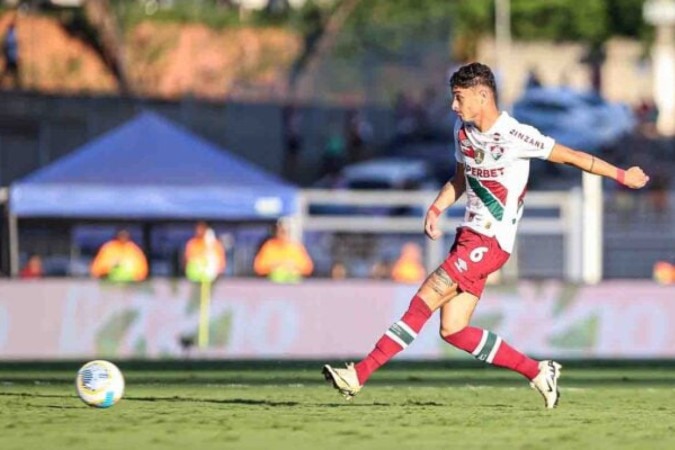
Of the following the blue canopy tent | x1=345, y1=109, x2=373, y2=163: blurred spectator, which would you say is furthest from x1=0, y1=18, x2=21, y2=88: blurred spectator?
the blue canopy tent

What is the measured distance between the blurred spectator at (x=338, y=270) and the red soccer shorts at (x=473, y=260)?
1792 cm

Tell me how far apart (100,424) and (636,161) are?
43012 mm

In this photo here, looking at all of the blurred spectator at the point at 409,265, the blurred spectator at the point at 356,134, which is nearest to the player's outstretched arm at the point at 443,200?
the blurred spectator at the point at 409,265

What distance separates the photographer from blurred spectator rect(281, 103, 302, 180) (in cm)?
4628

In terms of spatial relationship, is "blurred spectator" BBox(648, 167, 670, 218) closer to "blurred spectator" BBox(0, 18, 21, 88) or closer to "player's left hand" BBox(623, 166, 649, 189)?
"blurred spectator" BBox(0, 18, 21, 88)

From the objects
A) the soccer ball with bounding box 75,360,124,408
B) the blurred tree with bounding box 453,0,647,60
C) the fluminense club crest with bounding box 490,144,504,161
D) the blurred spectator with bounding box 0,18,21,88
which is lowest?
the soccer ball with bounding box 75,360,124,408

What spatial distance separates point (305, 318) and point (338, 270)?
6.53m

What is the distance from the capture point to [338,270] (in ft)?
102

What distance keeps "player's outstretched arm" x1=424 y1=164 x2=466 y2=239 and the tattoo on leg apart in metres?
0.26

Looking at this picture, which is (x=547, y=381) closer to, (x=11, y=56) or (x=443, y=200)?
(x=443, y=200)

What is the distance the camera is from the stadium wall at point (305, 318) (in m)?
24.2

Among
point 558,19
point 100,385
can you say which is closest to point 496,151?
point 100,385

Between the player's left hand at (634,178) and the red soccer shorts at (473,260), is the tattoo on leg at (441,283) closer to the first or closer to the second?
the red soccer shorts at (473,260)

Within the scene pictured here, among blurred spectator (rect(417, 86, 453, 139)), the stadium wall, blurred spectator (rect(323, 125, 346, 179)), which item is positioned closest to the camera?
the stadium wall
